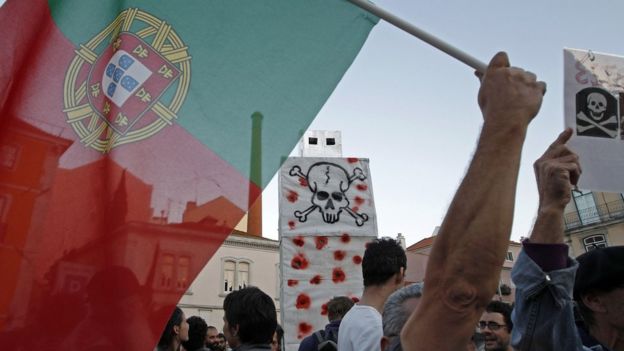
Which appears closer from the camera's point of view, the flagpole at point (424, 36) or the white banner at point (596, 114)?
the flagpole at point (424, 36)

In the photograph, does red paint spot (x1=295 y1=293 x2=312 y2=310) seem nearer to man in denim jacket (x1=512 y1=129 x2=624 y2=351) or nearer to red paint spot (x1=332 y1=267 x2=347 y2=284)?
red paint spot (x1=332 y1=267 x2=347 y2=284)

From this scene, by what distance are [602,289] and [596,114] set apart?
1.13 m

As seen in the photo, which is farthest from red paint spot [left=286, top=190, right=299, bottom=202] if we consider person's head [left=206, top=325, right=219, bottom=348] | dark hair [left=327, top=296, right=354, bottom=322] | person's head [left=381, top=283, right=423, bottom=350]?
person's head [left=381, top=283, right=423, bottom=350]

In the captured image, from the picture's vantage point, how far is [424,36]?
1998mm

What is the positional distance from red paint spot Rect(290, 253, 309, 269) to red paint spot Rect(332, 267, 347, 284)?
11.6 inches

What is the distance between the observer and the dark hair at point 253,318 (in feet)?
8.85

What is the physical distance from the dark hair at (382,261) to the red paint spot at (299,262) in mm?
2491

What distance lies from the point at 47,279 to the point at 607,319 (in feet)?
6.75

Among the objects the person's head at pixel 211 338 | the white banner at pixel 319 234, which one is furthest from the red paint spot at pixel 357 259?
the person's head at pixel 211 338

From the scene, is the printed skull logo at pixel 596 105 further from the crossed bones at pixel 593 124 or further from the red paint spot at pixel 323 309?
the red paint spot at pixel 323 309

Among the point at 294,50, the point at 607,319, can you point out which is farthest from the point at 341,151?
the point at 607,319

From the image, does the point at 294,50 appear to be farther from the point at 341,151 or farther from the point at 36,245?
the point at 341,151

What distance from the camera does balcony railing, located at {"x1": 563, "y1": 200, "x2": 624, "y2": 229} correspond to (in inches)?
1232

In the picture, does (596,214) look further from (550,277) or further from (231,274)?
(550,277)
